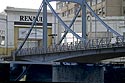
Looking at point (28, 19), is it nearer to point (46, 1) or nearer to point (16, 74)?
point (46, 1)

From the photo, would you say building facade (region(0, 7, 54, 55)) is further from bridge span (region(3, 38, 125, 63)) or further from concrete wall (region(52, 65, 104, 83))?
concrete wall (region(52, 65, 104, 83))

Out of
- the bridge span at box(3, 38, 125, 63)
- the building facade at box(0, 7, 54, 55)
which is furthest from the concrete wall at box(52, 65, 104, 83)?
the building facade at box(0, 7, 54, 55)

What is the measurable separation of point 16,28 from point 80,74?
6939 cm

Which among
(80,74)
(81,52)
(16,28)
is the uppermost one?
(16,28)

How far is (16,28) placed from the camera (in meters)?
90.7

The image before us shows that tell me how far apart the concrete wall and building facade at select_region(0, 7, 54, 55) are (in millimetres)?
63879

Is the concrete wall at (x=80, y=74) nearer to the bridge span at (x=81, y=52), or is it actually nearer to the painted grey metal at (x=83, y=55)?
the bridge span at (x=81, y=52)

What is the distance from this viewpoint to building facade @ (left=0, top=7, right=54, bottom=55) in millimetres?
87750

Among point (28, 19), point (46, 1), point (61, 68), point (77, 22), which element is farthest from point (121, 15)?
point (61, 68)

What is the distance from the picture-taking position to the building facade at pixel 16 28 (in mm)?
87750

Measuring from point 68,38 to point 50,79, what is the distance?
224 ft

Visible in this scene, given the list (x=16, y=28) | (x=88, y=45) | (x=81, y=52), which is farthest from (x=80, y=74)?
(x=16, y=28)

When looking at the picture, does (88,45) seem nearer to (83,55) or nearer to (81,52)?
(81,52)

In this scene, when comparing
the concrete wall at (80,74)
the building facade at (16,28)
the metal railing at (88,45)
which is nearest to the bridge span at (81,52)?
the metal railing at (88,45)
